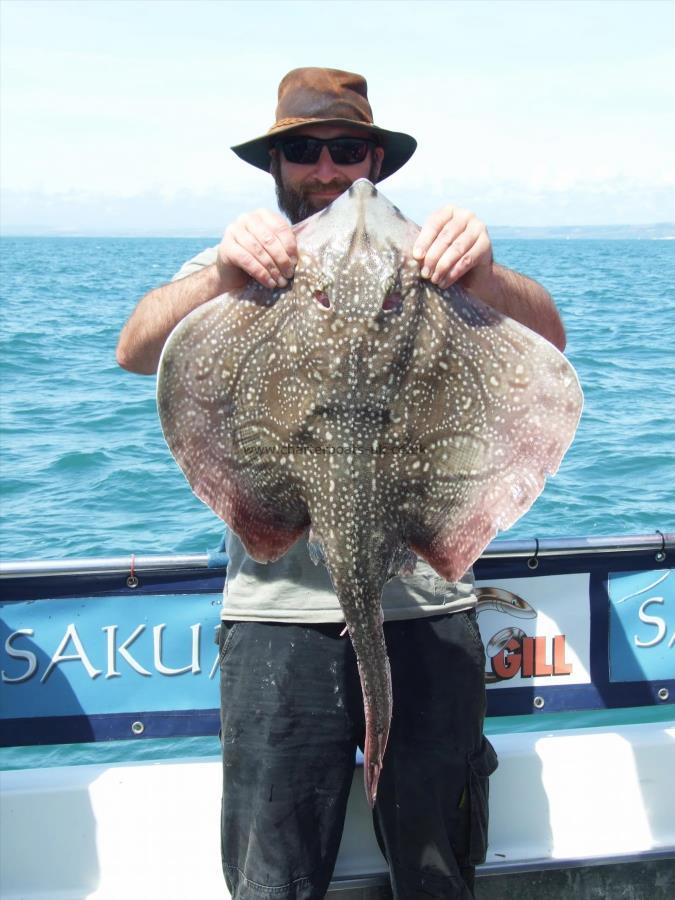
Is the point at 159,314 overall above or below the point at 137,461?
above

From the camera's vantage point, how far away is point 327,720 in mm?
2482

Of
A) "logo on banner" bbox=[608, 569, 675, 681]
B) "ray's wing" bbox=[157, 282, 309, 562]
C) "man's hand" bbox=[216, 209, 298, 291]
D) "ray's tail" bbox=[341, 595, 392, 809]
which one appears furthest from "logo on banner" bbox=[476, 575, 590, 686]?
"man's hand" bbox=[216, 209, 298, 291]

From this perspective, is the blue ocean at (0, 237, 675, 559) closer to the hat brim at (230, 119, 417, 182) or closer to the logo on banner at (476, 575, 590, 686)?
the logo on banner at (476, 575, 590, 686)

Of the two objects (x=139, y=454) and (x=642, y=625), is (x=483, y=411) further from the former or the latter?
(x=139, y=454)

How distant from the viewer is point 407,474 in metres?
1.98

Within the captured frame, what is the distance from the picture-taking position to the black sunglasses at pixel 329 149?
259cm

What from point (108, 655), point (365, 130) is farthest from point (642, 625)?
point (365, 130)

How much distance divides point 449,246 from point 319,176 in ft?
2.75

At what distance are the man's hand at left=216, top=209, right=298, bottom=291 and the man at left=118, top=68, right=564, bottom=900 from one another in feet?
1.74

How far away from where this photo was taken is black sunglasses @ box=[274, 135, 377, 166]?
2590 millimetres

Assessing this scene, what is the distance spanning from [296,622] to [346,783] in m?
0.47

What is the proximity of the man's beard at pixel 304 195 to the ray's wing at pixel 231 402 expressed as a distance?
731 millimetres

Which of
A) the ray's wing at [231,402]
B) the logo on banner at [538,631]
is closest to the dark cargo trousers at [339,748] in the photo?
the ray's wing at [231,402]

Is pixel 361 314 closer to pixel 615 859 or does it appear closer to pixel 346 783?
pixel 346 783
